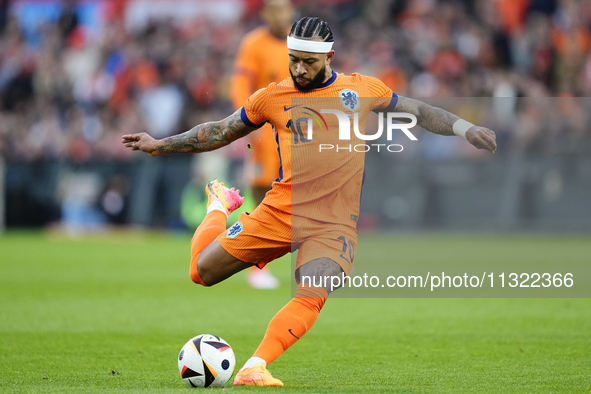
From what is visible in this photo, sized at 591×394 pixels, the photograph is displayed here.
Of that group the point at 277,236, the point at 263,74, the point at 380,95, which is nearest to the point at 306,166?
the point at 277,236

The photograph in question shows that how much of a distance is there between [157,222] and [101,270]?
6.17 meters

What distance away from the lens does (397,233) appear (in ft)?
54.6

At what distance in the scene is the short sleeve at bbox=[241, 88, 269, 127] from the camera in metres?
5.41

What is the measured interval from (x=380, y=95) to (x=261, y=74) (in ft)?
15.6

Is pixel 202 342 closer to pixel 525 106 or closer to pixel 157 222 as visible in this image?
pixel 525 106

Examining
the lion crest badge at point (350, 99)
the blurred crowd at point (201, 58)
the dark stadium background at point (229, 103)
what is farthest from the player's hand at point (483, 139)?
the blurred crowd at point (201, 58)

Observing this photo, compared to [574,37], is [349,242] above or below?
below

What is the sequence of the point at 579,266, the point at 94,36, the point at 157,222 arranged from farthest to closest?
1. the point at 94,36
2. the point at 157,222
3. the point at 579,266

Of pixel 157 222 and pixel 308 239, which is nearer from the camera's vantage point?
pixel 308 239

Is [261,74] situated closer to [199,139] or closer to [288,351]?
[288,351]

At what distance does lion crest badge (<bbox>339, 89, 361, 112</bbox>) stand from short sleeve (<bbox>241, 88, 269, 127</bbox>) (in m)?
0.47

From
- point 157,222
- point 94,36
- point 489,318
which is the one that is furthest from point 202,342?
point 94,36

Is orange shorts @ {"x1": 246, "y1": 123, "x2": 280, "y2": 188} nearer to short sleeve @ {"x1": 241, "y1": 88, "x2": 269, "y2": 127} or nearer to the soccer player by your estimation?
the soccer player

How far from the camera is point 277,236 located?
5.36 metres
